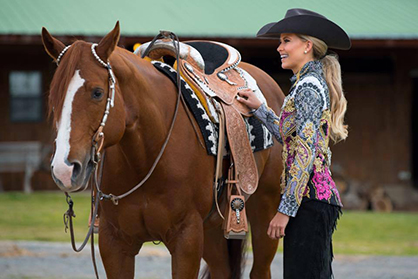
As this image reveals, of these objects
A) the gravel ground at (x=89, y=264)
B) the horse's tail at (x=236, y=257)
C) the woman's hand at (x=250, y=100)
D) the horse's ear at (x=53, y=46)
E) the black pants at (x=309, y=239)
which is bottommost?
the gravel ground at (x=89, y=264)

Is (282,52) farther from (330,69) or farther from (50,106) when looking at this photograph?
(50,106)

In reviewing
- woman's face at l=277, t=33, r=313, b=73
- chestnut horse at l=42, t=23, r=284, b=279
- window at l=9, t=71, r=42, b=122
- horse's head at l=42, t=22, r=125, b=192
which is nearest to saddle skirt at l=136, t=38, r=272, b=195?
chestnut horse at l=42, t=23, r=284, b=279

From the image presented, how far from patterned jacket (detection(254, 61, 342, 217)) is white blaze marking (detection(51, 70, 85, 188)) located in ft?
3.66

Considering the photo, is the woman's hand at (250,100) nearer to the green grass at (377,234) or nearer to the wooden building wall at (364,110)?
the green grass at (377,234)

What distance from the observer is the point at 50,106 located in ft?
11.1

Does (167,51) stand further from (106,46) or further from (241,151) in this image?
(106,46)

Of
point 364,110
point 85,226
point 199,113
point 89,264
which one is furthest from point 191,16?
point 199,113

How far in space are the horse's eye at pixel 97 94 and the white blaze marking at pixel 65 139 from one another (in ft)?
0.22

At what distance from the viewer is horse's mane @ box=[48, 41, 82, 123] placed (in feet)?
10.6

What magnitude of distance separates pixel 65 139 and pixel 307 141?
1203 millimetres

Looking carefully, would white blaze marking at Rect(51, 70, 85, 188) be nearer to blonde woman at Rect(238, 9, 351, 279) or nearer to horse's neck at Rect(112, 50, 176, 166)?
horse's neck at Rect(112, 50, 176, 166)

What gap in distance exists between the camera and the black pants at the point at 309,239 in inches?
147

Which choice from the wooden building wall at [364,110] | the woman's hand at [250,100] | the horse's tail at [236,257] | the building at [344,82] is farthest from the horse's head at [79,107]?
the wooden building wall at [364,110]

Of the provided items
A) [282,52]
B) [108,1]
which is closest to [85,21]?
[108,1]
